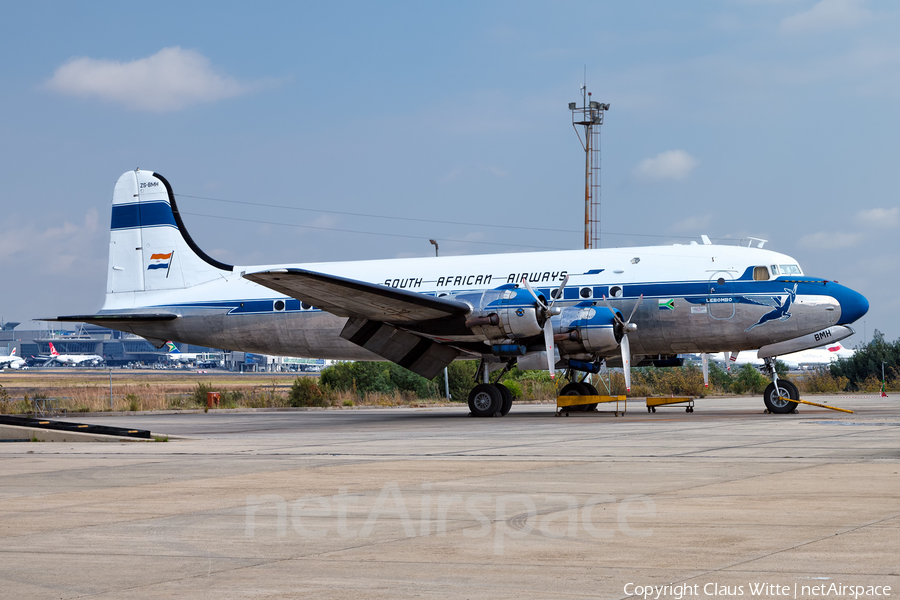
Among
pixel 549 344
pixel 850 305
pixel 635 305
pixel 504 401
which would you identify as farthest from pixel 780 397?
pixel 504 401

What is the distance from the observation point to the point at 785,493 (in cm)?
827

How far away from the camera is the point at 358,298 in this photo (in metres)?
22.6

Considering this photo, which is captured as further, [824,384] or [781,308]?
Result: [824,384]

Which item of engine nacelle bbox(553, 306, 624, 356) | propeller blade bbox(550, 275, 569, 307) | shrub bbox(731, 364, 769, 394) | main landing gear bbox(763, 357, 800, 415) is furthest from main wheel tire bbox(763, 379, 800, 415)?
shrub bbox(731, 364, 769, 394)

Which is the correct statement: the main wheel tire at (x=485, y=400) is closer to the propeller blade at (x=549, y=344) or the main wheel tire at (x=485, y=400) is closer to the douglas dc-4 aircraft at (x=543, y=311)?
the douglas dc-4 aircraft at (x=543, y=311)

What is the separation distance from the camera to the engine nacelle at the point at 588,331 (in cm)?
2267

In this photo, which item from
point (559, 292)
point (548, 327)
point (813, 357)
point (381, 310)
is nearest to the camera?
point (548, 327)

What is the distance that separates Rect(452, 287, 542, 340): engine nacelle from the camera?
892 inches

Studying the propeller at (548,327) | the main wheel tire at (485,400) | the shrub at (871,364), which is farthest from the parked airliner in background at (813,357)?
the propeller at (548,327)

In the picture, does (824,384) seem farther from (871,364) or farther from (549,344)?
(549,344)

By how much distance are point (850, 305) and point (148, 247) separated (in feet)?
69.2

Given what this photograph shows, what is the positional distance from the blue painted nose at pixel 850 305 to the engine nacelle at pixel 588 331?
521cm

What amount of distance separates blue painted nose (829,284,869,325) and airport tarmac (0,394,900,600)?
8.95 metres

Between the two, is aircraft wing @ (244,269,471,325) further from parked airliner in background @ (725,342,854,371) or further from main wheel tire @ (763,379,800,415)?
parked airliner in background @ (725,342,854,371)
